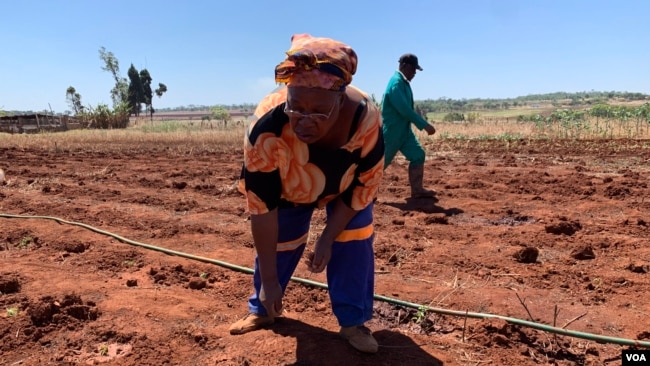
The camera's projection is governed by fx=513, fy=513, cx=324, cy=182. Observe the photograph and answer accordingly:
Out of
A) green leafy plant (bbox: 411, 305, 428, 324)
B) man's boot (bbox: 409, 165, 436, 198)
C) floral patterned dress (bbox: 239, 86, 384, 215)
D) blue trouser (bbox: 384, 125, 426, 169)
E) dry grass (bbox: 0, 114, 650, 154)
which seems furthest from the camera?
dry grass (bbox: 0, 114, 650, 154)

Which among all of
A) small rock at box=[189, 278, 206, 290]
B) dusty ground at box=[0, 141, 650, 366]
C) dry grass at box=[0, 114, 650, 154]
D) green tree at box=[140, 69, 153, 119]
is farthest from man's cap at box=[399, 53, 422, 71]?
green tree at box=[140, 69, 153, 119]

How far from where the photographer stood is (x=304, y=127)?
1822 millimetres

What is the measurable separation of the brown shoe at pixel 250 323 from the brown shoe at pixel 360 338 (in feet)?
1.38

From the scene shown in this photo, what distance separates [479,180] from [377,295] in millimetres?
4548

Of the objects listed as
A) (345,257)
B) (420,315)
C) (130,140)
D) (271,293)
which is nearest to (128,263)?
(271,293)

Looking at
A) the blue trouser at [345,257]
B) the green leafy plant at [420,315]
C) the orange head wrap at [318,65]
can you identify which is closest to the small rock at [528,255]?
the green leafy plant at [420,315]

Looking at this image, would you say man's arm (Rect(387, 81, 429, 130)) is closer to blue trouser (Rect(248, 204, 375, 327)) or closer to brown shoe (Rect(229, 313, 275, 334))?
blue trouser (Rect(248, 204, 375, 327))

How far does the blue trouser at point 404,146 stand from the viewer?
5.75 m

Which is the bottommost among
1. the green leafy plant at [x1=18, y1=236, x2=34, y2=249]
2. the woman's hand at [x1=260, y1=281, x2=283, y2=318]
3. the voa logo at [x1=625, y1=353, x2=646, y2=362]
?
the voa logo at [x1=625, y1=353, x2=646, y2=362]

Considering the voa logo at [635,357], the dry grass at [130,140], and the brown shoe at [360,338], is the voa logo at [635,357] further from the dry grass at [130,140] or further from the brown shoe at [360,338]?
the dry grass at [130,140]

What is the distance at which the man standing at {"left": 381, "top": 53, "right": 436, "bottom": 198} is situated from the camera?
18.5 ft

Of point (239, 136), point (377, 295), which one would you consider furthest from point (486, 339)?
point (239, 136)

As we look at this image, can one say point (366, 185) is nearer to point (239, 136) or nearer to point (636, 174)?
point (636, 174)

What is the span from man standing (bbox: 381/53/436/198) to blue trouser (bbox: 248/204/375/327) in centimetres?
323
